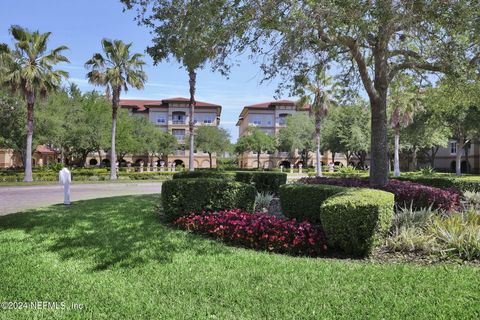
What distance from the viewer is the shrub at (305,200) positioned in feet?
31.0

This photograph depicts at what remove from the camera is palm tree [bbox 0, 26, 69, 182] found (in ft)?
95.3

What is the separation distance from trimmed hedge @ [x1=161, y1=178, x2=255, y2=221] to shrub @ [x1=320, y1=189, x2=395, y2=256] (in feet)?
10.8

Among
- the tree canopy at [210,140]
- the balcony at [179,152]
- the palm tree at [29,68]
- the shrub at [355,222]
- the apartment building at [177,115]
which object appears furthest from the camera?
the apartment building at [177,115]

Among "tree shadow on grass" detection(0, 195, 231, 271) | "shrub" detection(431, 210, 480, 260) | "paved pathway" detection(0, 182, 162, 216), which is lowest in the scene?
"paved pathway" detection(0, 182, 162, 216)

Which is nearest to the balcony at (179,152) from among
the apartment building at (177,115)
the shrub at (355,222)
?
the apartment building at (177,115)

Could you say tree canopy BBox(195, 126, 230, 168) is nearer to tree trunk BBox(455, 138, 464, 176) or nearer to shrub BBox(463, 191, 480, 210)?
tree trunk BBox(455, 138, 464, 176)

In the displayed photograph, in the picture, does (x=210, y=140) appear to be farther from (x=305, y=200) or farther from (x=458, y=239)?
(x=458, y=239)

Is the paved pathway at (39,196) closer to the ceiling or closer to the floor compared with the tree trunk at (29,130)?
closer to the floor

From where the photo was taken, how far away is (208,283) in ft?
17.6

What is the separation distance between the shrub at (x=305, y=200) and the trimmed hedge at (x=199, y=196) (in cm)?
122

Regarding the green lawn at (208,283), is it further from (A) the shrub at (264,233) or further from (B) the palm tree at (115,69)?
(B) the palm tree at (115,69)

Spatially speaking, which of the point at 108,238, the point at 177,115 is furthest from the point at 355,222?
the point at 177,115

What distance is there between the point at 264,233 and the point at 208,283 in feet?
8.03

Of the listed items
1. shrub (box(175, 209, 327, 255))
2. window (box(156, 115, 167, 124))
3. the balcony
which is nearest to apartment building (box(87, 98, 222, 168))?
window (box(156, 115, 167, 124))
